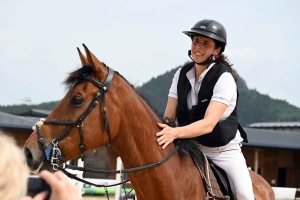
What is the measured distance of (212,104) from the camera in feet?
14.1

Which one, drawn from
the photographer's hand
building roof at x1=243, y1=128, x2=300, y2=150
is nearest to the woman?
the photographer's hand

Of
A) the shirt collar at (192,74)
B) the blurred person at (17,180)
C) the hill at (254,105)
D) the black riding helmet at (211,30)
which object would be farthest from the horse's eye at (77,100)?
the hill at (254,105)

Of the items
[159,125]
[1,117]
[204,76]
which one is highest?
[204,76]

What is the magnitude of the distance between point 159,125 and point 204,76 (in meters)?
0.78

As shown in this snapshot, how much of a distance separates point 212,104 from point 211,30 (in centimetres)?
80

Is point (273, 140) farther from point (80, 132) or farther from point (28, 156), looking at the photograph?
point (28, 156)

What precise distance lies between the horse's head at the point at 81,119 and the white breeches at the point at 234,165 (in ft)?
3.78

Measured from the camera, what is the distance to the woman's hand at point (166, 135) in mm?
4125

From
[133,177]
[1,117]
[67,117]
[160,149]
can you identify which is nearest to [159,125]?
[160,149]

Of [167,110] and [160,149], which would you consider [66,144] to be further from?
[167,110]

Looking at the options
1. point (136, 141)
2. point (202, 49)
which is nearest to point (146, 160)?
point (136, 141)

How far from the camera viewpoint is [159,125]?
13.8 ft

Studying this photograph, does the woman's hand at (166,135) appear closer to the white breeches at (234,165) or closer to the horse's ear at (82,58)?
the white breeches at (234,165)

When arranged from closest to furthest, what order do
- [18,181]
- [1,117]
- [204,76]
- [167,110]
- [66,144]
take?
[18,181] < [66,144] < [204,76] < [167,110] < [1,117]
